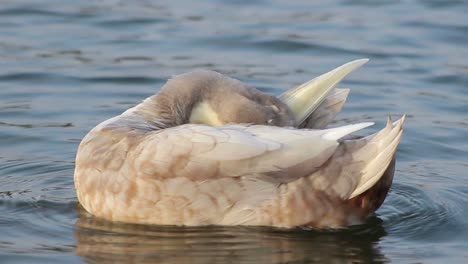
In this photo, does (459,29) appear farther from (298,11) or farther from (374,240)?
(374,240)

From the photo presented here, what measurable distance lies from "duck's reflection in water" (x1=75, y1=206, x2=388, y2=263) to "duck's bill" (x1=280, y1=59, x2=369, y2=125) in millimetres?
899

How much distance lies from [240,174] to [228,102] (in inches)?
29.0

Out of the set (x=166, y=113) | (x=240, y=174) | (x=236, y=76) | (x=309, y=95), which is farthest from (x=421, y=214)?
(x=236, y=76)

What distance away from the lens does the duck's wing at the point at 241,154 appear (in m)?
7.59

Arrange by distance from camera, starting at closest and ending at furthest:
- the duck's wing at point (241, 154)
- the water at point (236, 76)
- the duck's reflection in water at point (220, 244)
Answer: the duck's reflection in water at point (220, 244), the duck's wing at point (241, 154), the water at point (236, 76)

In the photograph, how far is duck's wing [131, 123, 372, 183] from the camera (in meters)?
7.59

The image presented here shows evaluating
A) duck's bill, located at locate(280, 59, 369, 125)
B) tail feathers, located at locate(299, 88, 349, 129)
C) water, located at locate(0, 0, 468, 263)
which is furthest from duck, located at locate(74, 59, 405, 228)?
tail feathers, located at locate(299, 88, 349, 129)

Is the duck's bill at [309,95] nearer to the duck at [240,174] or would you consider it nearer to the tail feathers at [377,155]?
the duck at [240,174]

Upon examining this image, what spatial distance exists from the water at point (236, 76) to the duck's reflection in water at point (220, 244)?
12 millimetres

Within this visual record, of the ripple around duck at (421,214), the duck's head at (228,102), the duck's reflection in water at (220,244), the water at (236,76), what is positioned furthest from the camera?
the duck's head at (228,102)

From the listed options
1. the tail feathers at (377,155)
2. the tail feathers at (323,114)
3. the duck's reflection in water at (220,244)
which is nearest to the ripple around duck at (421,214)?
the duck's reflection in water at (220,244)

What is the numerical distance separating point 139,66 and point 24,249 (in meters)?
5.06

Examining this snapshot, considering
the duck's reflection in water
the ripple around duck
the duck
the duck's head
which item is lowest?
the ripple around duck

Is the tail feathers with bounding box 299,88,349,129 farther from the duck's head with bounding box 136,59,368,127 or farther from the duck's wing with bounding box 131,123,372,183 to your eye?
the duck's wing with bounding box 131,123,372,183
